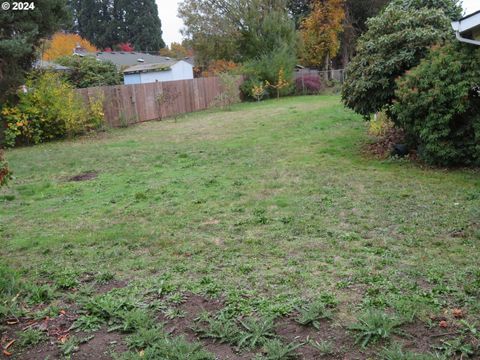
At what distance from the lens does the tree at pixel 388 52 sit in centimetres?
754

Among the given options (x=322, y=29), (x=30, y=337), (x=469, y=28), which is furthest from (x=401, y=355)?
(x=322, y=29)

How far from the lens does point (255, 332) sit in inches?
106

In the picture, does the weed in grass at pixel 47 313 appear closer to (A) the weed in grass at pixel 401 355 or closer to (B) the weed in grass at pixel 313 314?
(B) the weed in grass at pixel 313 314

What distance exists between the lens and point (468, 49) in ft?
21.5

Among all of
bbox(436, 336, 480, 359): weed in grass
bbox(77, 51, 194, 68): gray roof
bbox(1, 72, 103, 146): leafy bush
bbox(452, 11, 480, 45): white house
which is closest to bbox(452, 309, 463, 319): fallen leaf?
bbox(436, 336, 480, 359): weed in grass

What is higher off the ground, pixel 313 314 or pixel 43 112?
pixel 43 112

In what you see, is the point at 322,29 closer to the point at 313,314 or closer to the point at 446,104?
the point at 446,104

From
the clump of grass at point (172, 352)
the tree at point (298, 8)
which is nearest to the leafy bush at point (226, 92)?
the tree at point (298, 8)

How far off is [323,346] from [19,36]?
41.6ft

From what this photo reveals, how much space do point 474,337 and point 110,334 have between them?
2.17 metres

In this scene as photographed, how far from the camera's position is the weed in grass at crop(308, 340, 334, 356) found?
98.3 inches

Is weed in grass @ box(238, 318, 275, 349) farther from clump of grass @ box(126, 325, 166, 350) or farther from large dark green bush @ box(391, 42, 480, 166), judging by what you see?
large dark green bush @ box(391, 42, 480, 166)

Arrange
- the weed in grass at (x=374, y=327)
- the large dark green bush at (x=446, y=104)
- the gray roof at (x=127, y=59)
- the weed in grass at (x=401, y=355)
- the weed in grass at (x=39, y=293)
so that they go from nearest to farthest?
the weed in grass at (x=401, y=355) → the weed in grass at (x=374, y=327) → the weed in grass at (x=39, y=293) → the large dark green bush at (x=446, y=104) → the gray roof at (x=127, y=59)

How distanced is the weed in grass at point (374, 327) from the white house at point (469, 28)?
4593mm
